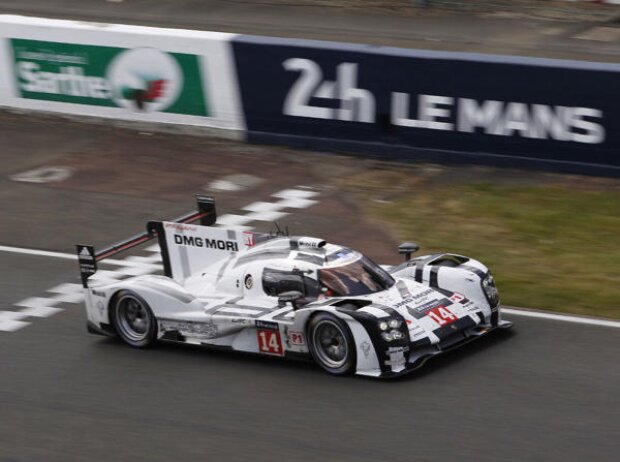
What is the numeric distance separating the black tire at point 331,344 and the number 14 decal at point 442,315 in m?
0.86

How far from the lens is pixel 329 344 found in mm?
11875

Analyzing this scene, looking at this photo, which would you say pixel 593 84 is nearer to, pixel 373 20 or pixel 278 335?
pixel 278 335

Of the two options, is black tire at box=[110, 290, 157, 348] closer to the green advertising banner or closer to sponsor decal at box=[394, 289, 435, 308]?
sponsor decal at box=[394, 289, 435, 308]

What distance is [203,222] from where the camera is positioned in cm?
1442

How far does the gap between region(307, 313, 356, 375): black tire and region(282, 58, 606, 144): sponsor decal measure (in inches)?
283

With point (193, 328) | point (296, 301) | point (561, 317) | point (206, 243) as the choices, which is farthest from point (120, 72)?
point (561, 317)

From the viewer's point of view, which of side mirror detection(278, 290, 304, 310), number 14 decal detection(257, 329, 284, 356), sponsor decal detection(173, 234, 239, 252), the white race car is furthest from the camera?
sponsor decal detection(173, 234, 239, 252)

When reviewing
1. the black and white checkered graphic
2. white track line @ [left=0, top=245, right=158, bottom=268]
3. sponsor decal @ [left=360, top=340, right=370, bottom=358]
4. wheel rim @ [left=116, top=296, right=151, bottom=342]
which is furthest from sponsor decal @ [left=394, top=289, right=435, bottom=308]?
white track line @ [left=0, top=245, right=158, bottom=268]

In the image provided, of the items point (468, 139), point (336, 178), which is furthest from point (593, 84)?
point (336, 178)

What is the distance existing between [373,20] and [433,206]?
1290 cm

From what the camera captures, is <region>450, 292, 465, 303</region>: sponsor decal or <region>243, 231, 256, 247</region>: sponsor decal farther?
<region>243, 231, 256, 247</region>: sponsor decal

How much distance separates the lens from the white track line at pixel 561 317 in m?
13.2

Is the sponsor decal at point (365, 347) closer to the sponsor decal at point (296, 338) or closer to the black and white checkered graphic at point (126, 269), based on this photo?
the sponsor decal at point (296, 338)

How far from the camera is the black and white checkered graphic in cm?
1431
